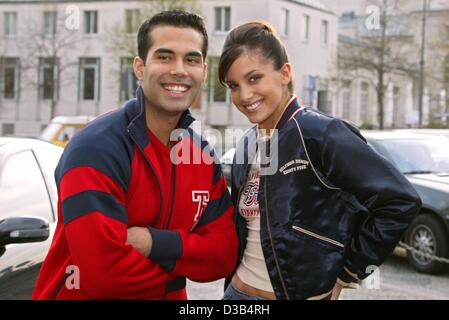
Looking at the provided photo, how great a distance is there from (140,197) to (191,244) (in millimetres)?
246

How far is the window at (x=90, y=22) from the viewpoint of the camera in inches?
1522

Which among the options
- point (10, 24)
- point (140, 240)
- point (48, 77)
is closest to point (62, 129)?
point (140, 240)

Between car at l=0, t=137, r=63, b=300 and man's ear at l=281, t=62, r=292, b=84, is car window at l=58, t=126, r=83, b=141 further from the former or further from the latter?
man's ear at l=281, t=62, r=292, b=84

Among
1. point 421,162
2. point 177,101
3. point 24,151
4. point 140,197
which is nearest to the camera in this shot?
point 140,197

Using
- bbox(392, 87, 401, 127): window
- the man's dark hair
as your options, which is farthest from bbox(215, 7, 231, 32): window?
the man's dark hair

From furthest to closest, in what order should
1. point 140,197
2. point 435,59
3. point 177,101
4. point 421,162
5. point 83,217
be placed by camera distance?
point 435,59 → point 421,162 → point 177,101 → point 140,197 → point 83,217

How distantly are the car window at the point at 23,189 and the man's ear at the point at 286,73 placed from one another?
173 centimetres

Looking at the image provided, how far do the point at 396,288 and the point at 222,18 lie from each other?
3081cm

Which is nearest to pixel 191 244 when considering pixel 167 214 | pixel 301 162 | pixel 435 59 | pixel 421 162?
pixel 167 214

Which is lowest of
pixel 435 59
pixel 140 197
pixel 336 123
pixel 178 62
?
pixel 140 197

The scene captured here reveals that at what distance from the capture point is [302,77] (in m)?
35.8

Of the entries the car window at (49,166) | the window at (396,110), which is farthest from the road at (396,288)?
the window at (396,110)

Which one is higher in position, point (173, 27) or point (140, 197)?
point (173, 27)

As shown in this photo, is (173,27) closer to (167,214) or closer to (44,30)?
(167,214)
